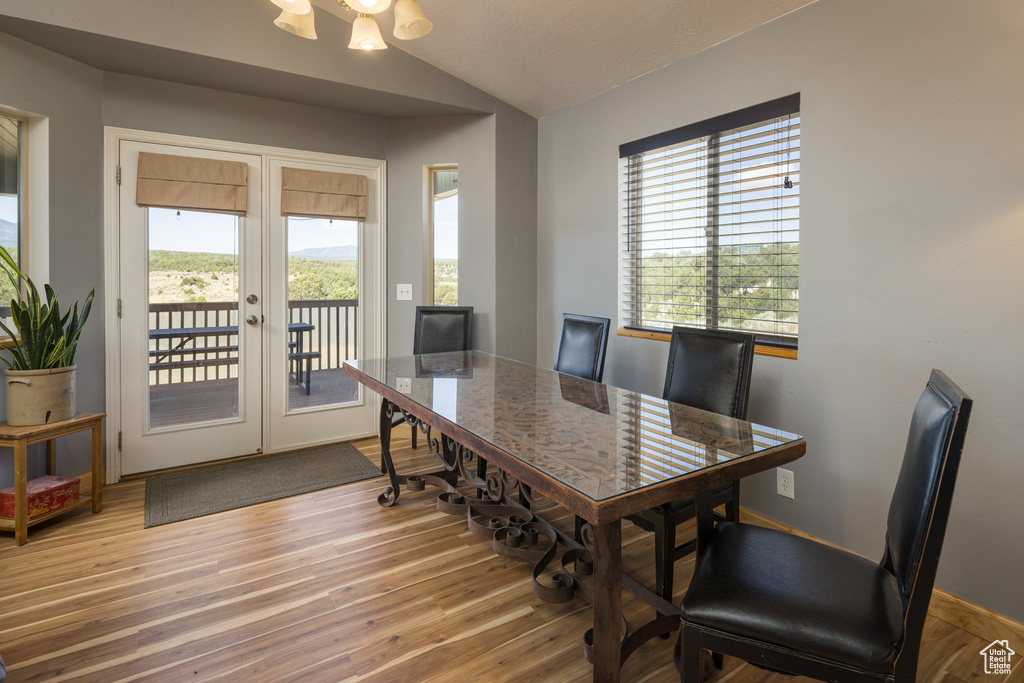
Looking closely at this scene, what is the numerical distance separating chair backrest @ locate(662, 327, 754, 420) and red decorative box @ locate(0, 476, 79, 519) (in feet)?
9.98

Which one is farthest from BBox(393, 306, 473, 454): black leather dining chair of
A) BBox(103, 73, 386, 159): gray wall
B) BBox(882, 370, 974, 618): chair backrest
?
BBox(882, 370, 974, 618): chair backrest

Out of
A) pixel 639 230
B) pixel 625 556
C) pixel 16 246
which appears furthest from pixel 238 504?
pixel 639 230

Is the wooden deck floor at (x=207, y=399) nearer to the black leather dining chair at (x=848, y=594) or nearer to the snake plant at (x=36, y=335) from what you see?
the snake plant at (x=36, y=335)

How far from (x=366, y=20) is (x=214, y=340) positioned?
2.46 meters

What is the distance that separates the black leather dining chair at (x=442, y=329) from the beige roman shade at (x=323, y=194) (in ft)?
3.08

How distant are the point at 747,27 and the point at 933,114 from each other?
3.29ft

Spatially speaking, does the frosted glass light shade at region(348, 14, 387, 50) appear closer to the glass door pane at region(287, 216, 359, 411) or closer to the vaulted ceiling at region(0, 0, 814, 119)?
the vaulted ceiling at region(0, 0, 814, 119)

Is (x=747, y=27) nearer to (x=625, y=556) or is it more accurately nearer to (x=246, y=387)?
(x=625, y=556)

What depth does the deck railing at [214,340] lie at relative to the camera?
136 inches

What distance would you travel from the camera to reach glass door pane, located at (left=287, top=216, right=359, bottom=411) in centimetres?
387

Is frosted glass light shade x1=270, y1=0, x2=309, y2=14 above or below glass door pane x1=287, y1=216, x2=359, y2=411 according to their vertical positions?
above

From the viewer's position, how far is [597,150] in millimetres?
3545

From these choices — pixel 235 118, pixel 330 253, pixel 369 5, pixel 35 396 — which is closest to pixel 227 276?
pixel 330 253

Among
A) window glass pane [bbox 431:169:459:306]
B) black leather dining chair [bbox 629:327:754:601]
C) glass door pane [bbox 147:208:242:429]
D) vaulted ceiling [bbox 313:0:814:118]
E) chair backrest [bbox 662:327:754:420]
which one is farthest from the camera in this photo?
window glass pane [bbox 431:169:459:306]
